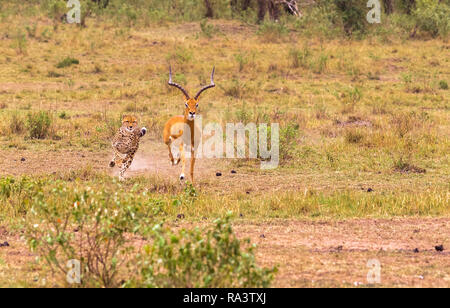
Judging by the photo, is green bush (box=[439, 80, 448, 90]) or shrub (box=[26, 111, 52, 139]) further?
green bush (box=[439, 80, 448, 90])

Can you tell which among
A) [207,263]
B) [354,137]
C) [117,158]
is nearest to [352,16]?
[354,137]

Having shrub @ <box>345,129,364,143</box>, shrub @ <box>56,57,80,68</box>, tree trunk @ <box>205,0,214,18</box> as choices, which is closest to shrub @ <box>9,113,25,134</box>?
shrub @ <box>345,129,364,143</box>

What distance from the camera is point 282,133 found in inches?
408

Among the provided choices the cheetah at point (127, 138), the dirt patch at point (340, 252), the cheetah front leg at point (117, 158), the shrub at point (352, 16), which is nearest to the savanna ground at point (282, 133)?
the dirt patch at point (340, 252)

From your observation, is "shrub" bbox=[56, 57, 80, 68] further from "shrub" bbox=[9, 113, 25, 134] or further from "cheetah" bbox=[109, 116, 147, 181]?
"cheetah" bbox=[109, 116, 147, 181]

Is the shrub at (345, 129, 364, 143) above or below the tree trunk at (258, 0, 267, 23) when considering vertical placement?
below

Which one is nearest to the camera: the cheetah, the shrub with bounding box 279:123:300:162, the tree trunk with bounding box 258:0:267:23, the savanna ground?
the savanna ground

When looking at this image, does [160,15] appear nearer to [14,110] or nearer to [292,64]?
[292,64]

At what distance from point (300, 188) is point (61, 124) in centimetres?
469

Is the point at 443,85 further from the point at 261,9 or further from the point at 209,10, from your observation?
the point at 209,10

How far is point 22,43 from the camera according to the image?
18188 mm

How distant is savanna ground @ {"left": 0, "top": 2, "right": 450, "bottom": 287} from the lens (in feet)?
20.5

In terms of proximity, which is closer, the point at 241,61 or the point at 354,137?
the point at 354,137

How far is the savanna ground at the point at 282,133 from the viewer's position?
20.5ft
